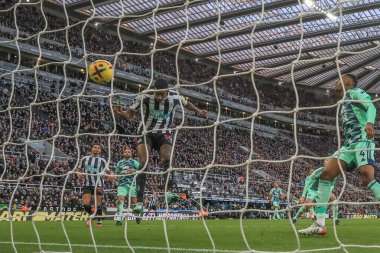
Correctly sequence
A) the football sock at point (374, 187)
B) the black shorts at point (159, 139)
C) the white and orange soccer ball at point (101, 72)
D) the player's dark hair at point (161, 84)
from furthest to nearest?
the black shorts at point (159, 139), the white and orange soccer ball at point (101, 72), the football sock at point (374, 187), the player's dark hair at point (161, 84)

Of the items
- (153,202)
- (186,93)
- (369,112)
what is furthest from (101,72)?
(186,93)

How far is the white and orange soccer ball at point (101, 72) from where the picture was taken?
688cm

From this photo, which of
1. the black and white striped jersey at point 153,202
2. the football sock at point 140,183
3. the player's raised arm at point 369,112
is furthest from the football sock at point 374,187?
the black and white striped jersey at point 153,202

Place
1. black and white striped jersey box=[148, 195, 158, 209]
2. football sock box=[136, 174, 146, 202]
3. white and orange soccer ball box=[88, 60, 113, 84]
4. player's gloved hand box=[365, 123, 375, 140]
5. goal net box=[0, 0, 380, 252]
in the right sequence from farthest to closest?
1. goal net box=[0, 0, 380, 252]
2. black and white striped jersey box=[148, 195, 158, 209]
3. football sock box=[136, 174, 146, 202]
4. white and orange soccer ball box=[88, 60, 113, 84]
5. player's gloved hand box=[365, 123, 375, 140]

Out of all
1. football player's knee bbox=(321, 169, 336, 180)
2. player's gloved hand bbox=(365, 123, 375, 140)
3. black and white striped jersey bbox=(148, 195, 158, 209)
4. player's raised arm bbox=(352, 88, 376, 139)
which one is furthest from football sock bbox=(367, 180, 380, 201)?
black and white striped jersey bbox=(148, 195, 158, 209)

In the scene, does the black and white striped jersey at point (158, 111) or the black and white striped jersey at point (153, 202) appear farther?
the black and white striped jersey at point (153, 202)

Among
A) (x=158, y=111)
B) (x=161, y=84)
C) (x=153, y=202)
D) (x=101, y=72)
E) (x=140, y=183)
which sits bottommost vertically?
(x=153, y=202)

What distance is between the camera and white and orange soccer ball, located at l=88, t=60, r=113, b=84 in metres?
6.88

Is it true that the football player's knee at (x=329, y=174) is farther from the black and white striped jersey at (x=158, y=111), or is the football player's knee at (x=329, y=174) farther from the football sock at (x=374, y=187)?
the black and white striped jersey at (x=158, y=111)

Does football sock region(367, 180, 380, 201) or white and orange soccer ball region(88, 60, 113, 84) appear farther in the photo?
white and orange soccer ball region(88, 60, 113, 84)

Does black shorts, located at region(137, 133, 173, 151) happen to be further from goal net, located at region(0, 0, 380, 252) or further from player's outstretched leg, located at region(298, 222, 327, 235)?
goal net, located at region(0, 0, 380, 252)

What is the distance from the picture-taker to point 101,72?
6883mm

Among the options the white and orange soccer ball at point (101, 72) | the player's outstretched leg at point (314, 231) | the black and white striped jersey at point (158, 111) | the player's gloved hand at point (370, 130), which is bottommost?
the player's outstretched leg at point (314, 231)

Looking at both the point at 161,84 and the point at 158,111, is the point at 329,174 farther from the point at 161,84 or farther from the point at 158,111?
the point at 158,111
